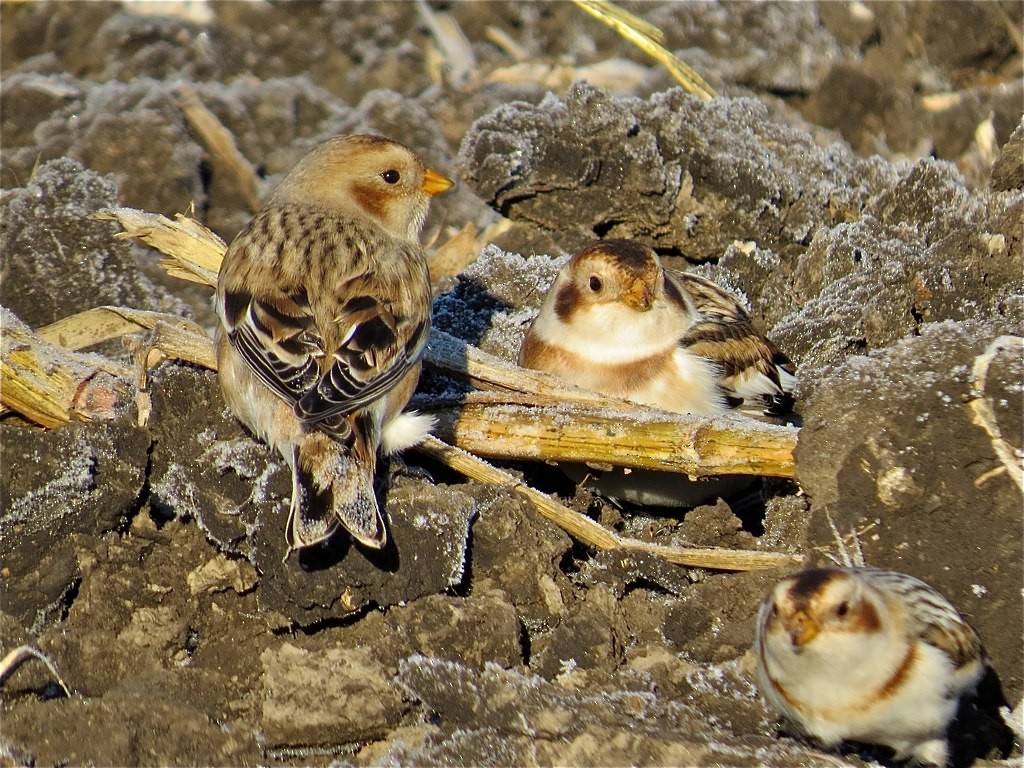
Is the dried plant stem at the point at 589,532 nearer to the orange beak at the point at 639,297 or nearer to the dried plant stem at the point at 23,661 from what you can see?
the orange beak at the point at 639,297

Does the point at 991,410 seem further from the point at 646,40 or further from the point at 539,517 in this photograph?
the point at 646,40

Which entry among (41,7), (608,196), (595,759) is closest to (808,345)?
(608,196)

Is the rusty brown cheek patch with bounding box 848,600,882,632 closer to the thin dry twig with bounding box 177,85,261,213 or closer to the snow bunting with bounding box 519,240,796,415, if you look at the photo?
the snow bunting with bounding box 519,240,796,415

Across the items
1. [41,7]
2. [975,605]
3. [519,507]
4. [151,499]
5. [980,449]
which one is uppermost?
[980,449]

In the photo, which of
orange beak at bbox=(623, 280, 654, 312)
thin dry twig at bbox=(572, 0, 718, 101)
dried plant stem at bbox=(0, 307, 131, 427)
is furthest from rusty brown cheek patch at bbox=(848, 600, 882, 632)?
thin dry twig at bbox=(572, 0, 718, 101)

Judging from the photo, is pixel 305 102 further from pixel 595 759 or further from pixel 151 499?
pixel 595 759

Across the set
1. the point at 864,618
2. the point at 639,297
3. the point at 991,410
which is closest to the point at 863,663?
the point at 864,618
